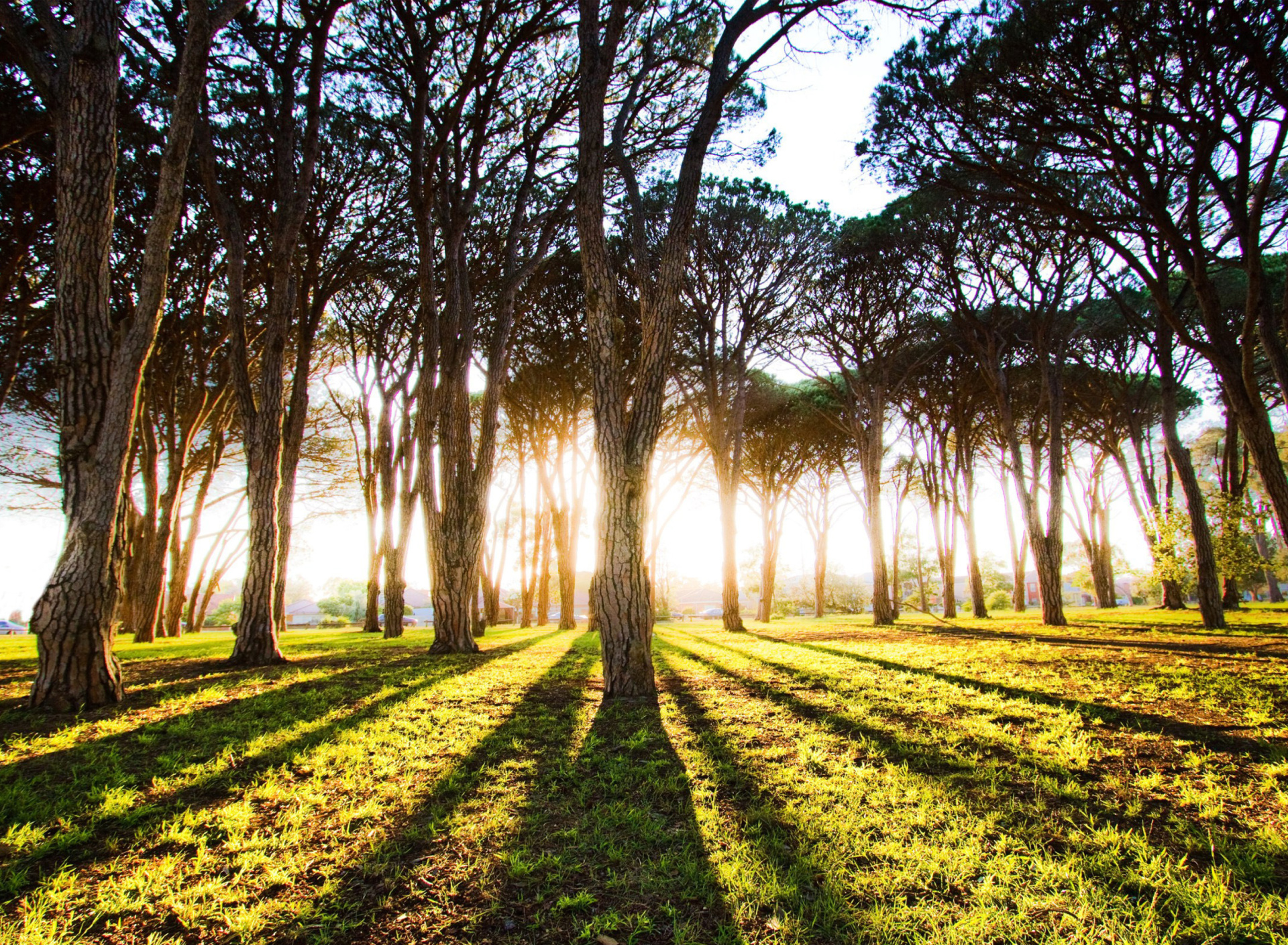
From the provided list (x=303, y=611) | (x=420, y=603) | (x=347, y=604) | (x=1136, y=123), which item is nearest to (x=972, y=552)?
(x=1136, y=123)

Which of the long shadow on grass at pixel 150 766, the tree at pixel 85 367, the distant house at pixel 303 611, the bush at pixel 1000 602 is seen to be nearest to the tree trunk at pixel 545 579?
the long shadow on grass at pixel 150 766

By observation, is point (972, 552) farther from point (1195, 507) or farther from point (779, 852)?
point (779, 852)

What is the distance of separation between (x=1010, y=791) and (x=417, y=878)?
9.07 feet

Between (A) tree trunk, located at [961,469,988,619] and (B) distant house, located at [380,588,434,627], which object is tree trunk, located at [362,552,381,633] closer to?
(A) tree trunk, located at [961,469,988,619]

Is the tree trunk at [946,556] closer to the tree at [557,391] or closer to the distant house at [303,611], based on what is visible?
the tree at [557,391]

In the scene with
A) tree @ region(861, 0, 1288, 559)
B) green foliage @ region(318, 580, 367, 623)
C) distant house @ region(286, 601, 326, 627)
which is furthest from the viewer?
distant house @ region(286, 601, 326, 627)

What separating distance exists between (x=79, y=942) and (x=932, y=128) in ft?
38.3

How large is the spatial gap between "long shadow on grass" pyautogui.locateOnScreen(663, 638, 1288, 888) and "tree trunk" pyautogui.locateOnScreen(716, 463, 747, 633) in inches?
366

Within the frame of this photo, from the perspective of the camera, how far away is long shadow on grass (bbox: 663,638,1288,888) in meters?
1.96

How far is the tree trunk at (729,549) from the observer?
13.7 meters

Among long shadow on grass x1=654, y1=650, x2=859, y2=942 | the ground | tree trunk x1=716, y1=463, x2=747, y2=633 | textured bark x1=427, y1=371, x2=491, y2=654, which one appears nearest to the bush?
tree trunk x1=716, y1=463, x2=747, y2=633

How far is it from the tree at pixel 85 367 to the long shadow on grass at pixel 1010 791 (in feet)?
18.9

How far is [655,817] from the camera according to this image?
97.5 inches

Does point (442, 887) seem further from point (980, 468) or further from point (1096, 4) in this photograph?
point (980, 468)
